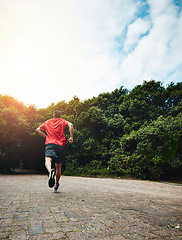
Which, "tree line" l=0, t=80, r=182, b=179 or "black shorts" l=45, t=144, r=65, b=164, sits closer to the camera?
"black shorts" l=45, t=144, r=65, b=164

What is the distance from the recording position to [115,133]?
16250 mm

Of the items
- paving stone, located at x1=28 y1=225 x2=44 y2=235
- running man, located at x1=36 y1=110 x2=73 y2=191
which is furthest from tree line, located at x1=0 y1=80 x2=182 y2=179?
paving stone, located at x1=28 y1=225 x2=44 y2=235

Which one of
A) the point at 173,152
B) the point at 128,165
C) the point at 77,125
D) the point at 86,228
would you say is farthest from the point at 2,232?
the point at 77,125

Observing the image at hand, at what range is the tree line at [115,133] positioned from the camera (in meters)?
12.3

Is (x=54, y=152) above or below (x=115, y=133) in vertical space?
below

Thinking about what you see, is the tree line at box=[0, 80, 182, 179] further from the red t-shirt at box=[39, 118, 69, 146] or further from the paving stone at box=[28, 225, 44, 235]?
the paving stone at box=[28, 225, 44, 235]

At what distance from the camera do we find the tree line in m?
12.3

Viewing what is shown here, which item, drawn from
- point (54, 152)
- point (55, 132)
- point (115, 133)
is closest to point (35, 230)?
point (54, 152)

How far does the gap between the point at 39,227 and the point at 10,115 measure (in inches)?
513

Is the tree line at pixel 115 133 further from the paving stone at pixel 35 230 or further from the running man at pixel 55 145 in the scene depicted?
the paving stone at pixel 35 230

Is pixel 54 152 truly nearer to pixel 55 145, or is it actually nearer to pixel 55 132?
pixel 55 145

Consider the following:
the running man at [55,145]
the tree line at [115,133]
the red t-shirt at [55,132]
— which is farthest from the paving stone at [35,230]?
the tree line at [115,133]

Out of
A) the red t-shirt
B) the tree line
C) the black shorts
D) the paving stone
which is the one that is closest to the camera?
the paving stone

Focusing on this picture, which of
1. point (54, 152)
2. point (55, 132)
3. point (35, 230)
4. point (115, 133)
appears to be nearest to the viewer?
point (35, 230)
